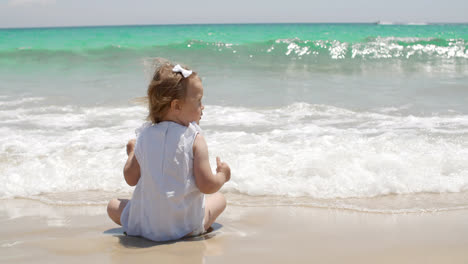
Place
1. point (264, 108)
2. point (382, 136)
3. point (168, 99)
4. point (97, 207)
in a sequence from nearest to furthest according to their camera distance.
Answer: point (168, 99) < point (97, 207) < point (382, 136) < point (264, 108)

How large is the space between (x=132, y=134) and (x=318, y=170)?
209 centimetres

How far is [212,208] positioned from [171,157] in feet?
1.36

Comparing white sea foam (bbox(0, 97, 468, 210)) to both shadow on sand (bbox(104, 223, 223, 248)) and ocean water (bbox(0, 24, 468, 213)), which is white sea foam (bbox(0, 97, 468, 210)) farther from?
shadow on sand (bbox(104, 223, 223, 248))

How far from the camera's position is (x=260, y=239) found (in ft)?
7.89

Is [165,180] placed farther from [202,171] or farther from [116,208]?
[116,208]

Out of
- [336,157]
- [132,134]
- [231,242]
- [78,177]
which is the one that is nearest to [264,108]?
[132,134]

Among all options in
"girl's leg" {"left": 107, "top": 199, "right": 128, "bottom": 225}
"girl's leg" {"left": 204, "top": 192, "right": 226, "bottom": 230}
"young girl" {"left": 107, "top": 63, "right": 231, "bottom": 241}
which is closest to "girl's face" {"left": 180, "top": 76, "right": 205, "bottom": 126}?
"young girl" {"left": 107, "top": 63, "right": 231, "bottom": 241}

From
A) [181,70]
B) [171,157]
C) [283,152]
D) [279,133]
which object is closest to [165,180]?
[171,157]

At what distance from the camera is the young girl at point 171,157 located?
221 centimetres

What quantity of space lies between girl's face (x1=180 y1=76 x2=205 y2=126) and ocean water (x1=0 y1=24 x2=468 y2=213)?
0.26 metres

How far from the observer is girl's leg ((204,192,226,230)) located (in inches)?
96.3

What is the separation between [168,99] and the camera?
7.22 feet

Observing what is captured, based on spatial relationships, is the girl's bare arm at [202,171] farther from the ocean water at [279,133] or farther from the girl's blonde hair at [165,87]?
the ocean water at [279,133]

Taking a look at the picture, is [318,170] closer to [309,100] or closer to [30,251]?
[30,251]
